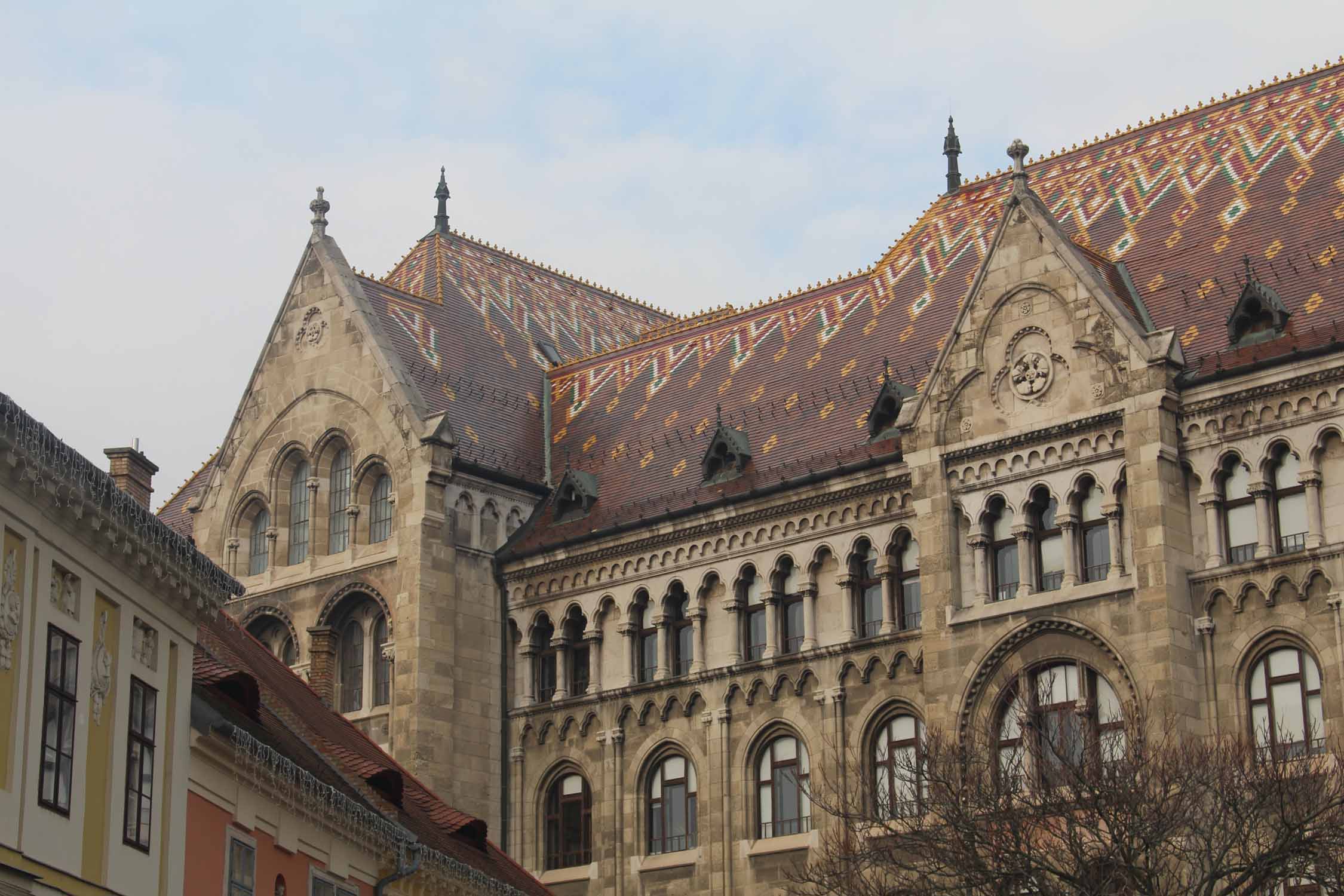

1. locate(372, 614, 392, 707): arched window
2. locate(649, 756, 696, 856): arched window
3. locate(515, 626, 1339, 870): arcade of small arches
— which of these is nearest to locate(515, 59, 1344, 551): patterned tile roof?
locate(372, 614, 392, 707): arched window

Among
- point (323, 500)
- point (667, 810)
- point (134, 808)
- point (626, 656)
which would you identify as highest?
point (323, 500)

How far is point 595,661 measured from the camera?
2031 inches

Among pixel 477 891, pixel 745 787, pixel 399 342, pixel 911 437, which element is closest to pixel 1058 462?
pixel 911 437

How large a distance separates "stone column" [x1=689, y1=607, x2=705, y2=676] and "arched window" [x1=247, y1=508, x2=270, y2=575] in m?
11.8

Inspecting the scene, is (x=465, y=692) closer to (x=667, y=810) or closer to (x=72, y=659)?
(x=667, y=810)

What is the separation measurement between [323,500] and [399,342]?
420 centimetres

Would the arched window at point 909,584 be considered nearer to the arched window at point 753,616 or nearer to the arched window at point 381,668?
the arched window at point 753,616

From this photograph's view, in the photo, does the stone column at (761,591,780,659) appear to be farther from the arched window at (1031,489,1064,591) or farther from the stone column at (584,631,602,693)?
the arched window at (1031,489,1064,591)

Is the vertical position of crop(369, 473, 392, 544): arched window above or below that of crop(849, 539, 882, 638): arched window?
above

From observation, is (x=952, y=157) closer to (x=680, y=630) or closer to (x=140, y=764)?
(x=680, y=630)

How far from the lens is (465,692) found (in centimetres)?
5225

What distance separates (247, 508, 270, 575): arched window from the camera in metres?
56.4

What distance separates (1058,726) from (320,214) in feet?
85.4

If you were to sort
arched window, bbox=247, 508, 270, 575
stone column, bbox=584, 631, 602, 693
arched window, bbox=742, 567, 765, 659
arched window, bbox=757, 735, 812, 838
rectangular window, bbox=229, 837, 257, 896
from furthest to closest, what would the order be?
arched window, bbox=247, 508, 270, 575, stone column, bbox=584, 631, 602, 693, arched window, bbox=742, 567, 765, 659, arched window, bbox=757, 735, 812, 838, rectangular window, bbox=229, 837, 257, 896
